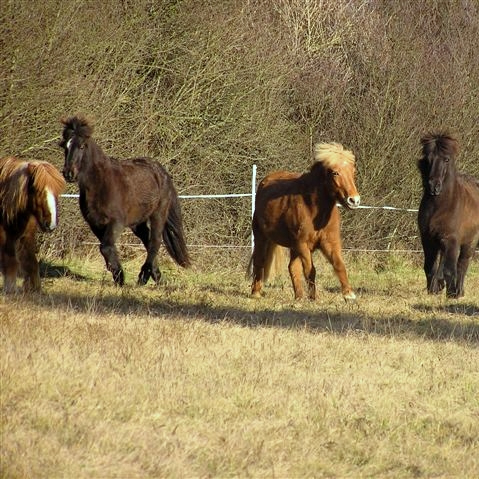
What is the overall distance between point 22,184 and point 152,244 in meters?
3.73

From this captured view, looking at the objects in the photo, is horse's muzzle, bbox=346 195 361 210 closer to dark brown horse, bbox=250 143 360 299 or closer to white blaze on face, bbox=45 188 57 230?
dark brown horse, bbox=250 143 360 299

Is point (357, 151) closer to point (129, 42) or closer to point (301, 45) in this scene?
point (301, 45)

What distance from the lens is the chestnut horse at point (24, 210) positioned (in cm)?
1176

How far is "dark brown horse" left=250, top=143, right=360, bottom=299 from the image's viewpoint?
12.8 meters

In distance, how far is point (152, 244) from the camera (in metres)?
15.3

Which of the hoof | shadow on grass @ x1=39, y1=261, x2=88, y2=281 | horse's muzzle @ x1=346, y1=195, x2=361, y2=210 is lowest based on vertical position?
shadow on grass @ x1=39, y1=261, x2=88, y2=281

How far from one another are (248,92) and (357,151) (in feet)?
11.1

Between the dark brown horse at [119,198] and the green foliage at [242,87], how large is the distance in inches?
85.9

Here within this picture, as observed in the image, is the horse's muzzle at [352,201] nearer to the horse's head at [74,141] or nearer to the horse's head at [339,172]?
the horse's head at [339,172]

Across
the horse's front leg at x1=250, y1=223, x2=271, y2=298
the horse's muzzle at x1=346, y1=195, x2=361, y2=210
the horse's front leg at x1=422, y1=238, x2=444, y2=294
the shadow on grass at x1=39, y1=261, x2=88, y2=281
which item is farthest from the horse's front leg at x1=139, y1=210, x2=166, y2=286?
the horse's front leg at x1=422, y1=238, x2=444, y2=294

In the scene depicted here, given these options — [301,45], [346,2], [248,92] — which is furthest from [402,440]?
[346,2]

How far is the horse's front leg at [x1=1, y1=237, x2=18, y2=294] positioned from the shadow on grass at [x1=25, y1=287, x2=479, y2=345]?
547 millimetres

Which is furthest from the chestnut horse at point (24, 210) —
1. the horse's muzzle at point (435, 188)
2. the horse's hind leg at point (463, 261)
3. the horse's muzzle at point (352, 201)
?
the horse's hind leg at point (463, 261)

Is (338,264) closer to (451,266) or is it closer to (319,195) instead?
(319,195)
